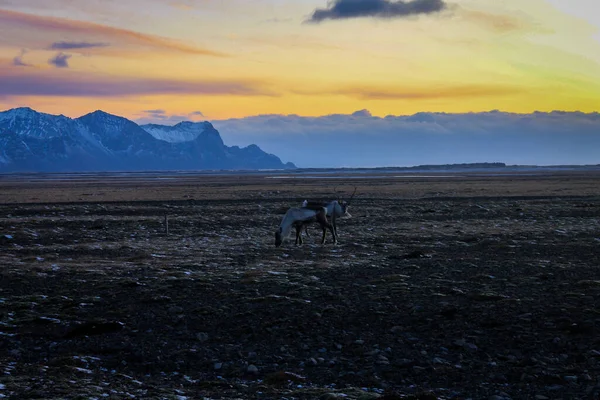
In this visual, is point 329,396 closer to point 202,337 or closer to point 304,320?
point 202,337

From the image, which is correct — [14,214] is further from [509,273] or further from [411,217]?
[509,273]

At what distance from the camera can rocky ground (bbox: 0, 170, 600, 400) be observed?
30.7ft

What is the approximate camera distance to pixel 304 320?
12.8 meters

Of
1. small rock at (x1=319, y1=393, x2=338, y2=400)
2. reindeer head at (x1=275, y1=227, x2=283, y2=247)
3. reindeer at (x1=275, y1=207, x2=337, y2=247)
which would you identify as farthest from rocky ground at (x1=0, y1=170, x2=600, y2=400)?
reindeer at (x1=275, y1=207, x2=337, y2=247)

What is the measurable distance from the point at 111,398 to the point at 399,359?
498cm

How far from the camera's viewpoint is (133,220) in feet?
123

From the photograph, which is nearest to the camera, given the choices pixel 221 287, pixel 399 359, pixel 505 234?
pixel 399 359

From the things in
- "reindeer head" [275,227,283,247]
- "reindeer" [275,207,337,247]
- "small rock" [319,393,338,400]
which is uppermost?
"reindeer" [275,207,337,247]

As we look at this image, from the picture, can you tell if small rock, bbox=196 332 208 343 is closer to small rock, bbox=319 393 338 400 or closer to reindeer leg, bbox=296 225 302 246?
small rock, bbox=319 393 338 400

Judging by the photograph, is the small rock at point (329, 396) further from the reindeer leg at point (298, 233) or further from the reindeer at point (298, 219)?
the reindeer leg at point (298, 233)

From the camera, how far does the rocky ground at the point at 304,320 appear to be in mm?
9359

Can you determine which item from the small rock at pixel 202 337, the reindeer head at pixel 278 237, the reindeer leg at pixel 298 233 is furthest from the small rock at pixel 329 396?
the reindeer leg at pixel 298 233

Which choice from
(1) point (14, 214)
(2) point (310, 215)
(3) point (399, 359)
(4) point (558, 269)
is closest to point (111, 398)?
(3) point (399, 359)

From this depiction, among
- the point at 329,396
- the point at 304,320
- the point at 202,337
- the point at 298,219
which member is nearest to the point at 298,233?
the point at 298,219
